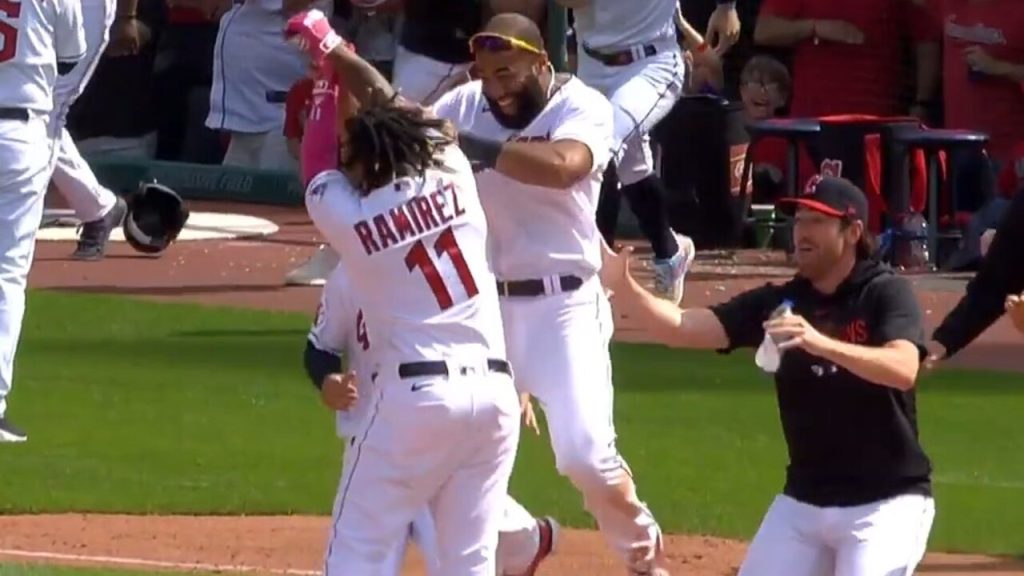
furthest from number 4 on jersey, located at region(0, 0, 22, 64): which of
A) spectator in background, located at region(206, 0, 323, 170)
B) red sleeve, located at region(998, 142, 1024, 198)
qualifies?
spectator in background, located at region(206, 0, 323, 170)

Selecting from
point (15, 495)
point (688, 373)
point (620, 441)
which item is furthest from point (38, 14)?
point (688, 373)

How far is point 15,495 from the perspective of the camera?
8898mm

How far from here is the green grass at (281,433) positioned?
29.4 feet

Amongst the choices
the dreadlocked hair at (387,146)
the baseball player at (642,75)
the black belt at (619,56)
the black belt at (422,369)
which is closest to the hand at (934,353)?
the black belt at (422,369)

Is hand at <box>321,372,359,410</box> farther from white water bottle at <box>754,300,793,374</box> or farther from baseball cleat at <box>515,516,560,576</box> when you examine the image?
baseball cleat at <box>515,516,560,576</box>

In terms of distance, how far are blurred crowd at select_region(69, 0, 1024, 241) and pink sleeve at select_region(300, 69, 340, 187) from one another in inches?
143

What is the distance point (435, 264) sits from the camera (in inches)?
242

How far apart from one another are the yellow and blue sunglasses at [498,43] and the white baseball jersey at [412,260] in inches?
42.8

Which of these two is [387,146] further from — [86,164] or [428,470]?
[86,164]

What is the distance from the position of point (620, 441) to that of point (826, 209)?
388 centimetres

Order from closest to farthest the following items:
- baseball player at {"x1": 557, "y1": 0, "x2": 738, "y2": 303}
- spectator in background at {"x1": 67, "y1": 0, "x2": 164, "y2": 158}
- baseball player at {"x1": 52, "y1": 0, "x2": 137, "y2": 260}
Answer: baseball player at {"x1": 52, "y1": 0, "x2": 137, "y2": 260} < baseball player at {"x1": 557, "y1": 0, "x2": 738, "y2": 303} < spectator in background at {"x1": 67, "y1": 0, "x2": 164, "y2": 158}

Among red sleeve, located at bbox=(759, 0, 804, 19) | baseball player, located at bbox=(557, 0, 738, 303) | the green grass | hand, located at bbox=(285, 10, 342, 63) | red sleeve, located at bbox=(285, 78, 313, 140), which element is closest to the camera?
hand, located at bbox=(285, 10, 342, 63)

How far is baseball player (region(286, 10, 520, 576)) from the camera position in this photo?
20.0 feet

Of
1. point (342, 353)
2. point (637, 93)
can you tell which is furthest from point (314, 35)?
point (637, 93)
